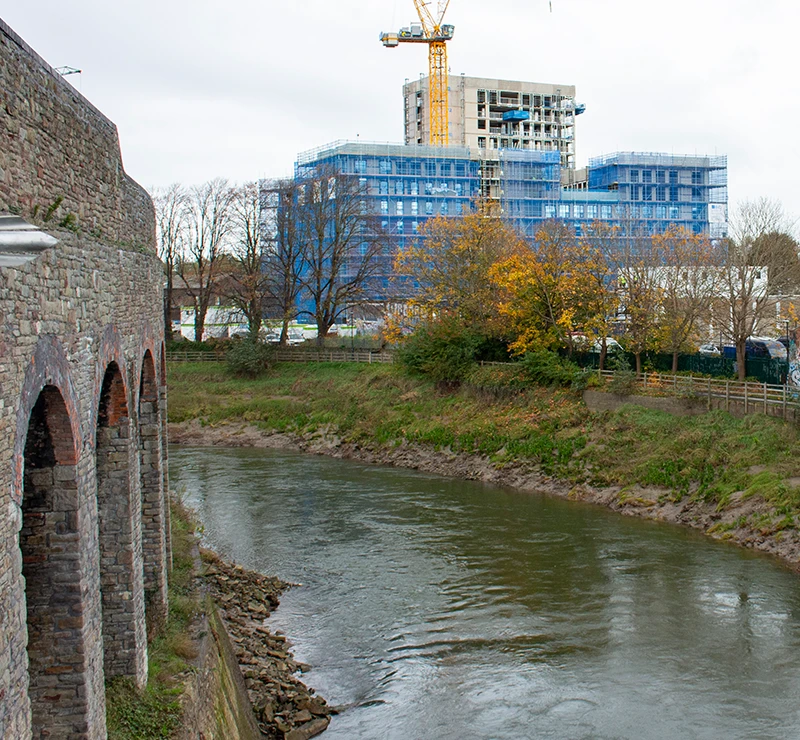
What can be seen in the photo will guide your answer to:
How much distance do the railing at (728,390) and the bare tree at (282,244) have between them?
76.5 feet

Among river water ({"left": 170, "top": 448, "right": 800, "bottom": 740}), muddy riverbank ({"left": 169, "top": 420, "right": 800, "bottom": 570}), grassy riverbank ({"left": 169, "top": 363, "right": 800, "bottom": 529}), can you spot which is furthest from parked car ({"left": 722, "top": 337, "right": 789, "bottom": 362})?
river water ({"left": 170, "top": 448, "right": 800, "bottom": 740})

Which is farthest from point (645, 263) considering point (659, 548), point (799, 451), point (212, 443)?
point (212, 443)

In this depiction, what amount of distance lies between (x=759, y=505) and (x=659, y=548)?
11.5 ft

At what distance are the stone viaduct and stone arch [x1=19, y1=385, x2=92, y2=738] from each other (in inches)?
0.4

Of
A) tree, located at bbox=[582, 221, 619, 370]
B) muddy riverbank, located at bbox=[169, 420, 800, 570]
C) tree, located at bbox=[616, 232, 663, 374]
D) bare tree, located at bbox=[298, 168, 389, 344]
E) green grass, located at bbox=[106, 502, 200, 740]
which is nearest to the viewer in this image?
green grass, located at bbox=[106, 502, 200, 740]

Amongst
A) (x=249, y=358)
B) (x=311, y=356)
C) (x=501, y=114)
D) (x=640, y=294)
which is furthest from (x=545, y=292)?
(x=501, y=114)

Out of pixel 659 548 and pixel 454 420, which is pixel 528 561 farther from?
pixel 454 420

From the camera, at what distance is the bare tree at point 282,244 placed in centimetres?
5572

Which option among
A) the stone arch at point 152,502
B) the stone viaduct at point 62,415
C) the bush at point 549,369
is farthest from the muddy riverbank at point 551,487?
the stone viaduct at point 62,415

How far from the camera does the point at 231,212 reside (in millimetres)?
57812

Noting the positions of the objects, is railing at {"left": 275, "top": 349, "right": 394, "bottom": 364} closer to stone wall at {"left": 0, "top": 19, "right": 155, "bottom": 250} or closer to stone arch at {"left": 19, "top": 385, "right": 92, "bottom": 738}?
stone wall at {"left": 0, "top": 19, "right": 155, "bottom": 250}

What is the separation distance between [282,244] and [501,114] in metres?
55.7

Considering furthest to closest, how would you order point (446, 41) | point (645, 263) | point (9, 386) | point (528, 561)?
1. point (446, 41)
2. point (645, 263)
3. point (528, 561)
4. point (9, 386)

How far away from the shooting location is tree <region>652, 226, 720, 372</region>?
121ft
